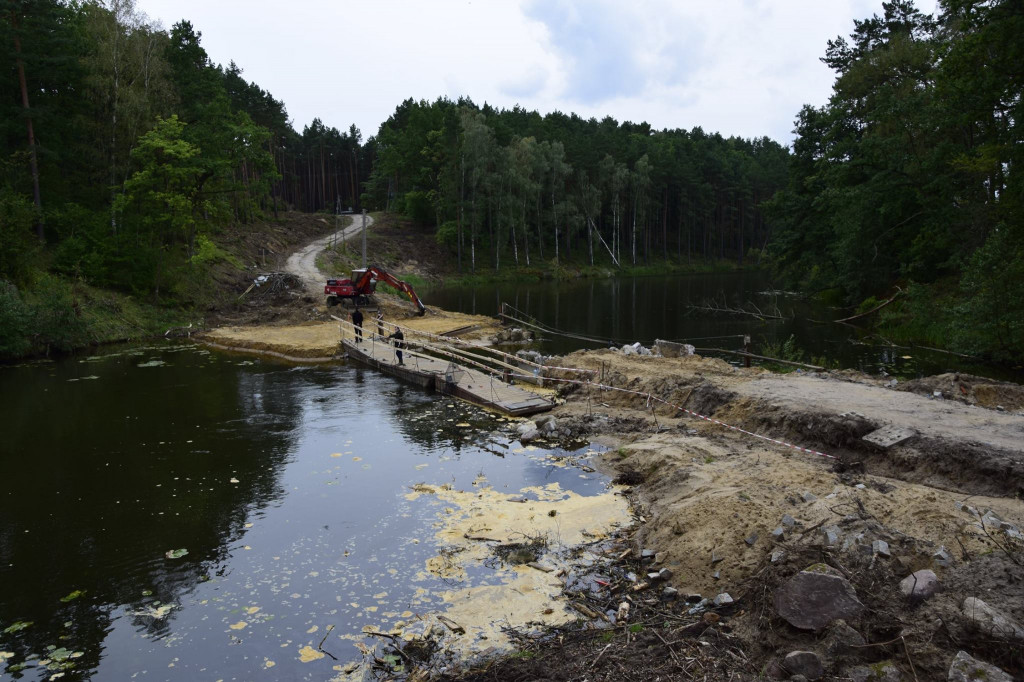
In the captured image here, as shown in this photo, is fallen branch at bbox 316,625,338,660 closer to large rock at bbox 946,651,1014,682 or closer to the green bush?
large rock at bbox 946,651,1014,682

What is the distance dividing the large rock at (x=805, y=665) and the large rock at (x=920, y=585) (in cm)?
133

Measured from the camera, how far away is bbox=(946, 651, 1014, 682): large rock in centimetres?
529

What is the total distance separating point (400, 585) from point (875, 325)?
98.7 ft

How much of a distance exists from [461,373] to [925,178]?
2552 cm

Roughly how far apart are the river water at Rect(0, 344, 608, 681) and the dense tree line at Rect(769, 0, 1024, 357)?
1629 cm

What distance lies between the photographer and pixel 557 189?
78.9 metres

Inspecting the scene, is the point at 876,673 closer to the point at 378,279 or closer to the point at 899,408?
the point at 899,408

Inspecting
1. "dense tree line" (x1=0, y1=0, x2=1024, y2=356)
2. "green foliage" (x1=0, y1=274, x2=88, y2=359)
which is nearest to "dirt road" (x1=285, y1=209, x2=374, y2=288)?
"dense tree line" (x1=0, y1=0, x2=1024, y2=356)

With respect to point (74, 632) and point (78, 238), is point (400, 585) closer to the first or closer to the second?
point (74, 632)

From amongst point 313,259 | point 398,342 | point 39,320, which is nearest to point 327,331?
point 398,342

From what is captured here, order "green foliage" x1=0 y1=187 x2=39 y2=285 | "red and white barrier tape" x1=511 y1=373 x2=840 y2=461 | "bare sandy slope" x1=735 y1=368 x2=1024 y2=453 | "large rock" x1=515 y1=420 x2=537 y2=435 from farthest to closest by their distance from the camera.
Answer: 1. "green foliage" x1=0 y1=187 x2=39 y2=285
2. "large rock" x1=515 y1=420 x2=537 y2=435
3. "red and white barrier tape" x1=511 y1=373 x2=840 y2=461
4. "bare sandy slope" x1=735 y1=368 x2=1024 y2=453

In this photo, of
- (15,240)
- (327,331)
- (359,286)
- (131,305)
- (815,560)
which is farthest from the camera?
(359,286)

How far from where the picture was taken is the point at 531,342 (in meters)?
31.1

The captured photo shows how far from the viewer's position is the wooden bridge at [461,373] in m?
18.4
